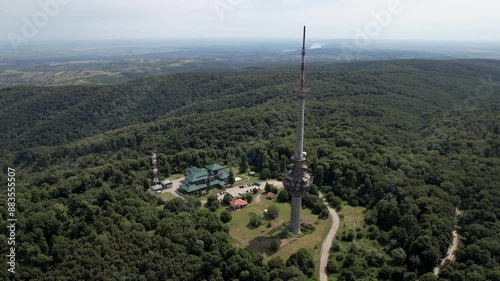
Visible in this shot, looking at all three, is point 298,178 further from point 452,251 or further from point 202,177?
point 452,251

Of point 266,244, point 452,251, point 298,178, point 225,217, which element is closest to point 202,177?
point 225,217

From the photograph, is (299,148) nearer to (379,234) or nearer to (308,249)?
(308,249)

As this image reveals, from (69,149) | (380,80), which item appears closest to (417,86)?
(380,80)

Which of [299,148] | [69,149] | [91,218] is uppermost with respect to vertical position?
[299,148]

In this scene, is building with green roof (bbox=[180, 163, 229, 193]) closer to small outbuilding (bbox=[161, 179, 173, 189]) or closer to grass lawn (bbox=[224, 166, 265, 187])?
small outbuilding (bbox=[161, 179, 173, 189])

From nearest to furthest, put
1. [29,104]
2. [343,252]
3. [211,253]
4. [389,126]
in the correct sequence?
[211,253]
[343,252]
[389,126]
[29,104]

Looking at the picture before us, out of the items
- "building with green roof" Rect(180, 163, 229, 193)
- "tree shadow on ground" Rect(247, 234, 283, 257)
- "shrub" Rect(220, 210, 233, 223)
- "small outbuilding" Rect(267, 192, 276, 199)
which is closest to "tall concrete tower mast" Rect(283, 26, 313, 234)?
"tree shadow on ground" Rect(247, 234, 283, 257)
